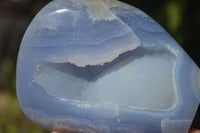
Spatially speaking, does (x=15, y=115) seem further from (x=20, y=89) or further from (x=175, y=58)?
(x=175, y=58)

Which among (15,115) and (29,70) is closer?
(29,70)

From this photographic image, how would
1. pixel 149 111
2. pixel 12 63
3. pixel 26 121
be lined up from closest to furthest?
pixel 149 111 < pixel 12 63 < pixel 26 121

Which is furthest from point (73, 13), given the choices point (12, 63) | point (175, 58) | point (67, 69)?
point (12, 63)

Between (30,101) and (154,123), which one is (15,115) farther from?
(154,123)

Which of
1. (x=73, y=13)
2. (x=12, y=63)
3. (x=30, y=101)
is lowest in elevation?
(x=12, y=63)

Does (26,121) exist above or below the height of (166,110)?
below

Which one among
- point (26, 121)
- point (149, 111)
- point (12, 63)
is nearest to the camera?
point (149, 111)

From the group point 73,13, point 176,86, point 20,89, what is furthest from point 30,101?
point 176,86
